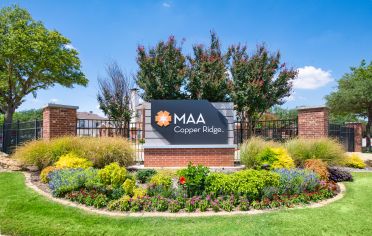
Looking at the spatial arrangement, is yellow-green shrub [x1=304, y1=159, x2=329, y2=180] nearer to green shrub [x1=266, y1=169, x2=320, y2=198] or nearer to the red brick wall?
green shrub [x1=266, y1=169, x2=320, y2=198]

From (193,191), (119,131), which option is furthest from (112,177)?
(119,131)

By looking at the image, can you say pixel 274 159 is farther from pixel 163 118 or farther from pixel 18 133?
pixel 18 133

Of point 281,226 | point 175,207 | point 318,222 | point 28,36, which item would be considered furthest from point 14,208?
point 28,36

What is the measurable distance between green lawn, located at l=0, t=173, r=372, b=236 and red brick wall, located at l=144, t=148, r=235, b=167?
431cm

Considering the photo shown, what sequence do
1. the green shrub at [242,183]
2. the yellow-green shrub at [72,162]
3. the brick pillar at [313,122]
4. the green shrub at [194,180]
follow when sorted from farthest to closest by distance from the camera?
the brick pillar at [313,122] → the yellow-green shrub at [72,162] → the green shrub at [194,180] → the green shrub at [242,183]

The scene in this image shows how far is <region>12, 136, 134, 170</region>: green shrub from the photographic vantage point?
793 centimetres

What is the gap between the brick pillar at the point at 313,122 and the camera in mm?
10254

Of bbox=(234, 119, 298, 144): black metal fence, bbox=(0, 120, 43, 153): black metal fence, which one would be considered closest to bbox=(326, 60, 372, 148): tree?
bbox=(234, 119, 298, 144): black metal fence

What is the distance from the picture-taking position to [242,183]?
5246mm

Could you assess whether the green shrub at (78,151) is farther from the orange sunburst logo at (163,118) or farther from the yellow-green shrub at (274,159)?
the yellow-green shrub at (274,159)

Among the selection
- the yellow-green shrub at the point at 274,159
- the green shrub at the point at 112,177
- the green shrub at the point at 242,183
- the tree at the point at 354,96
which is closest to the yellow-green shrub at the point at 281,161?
the yellow-green shrub at the point at 274,159

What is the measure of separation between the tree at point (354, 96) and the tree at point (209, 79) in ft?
46.9

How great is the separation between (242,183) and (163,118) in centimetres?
481

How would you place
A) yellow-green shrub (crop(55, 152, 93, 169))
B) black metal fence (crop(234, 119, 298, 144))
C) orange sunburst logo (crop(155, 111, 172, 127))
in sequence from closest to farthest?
yellow-green shrub (crop(55, 152, 93, 169)), orange sunburst logo (crop(155, 111, 172, 127)), black metal fence (crop(234, 119, 298, 144))
